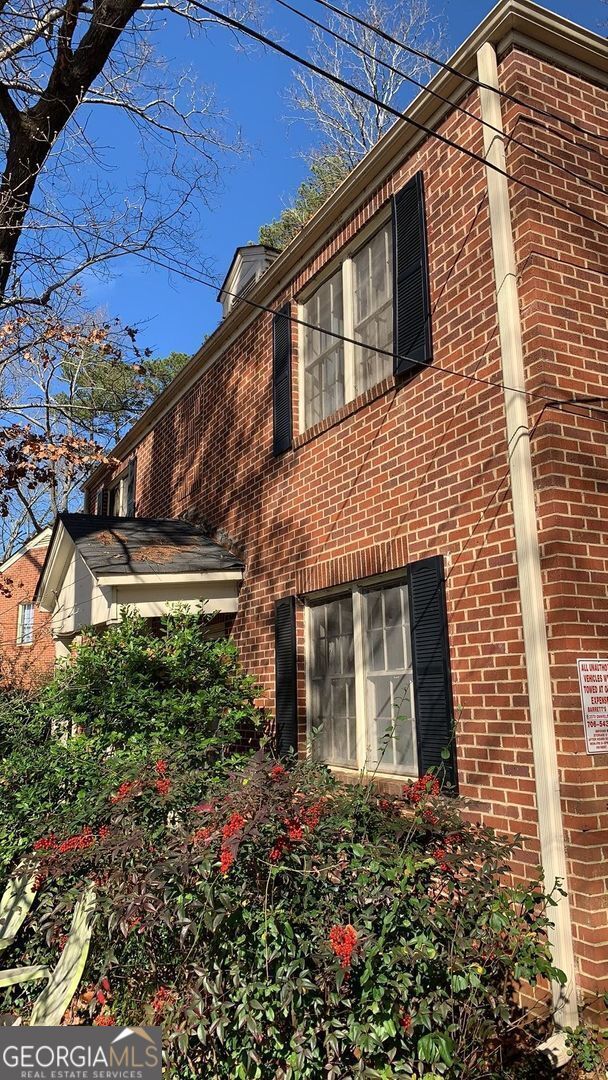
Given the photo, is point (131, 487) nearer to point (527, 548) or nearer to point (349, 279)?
point (349, 279)

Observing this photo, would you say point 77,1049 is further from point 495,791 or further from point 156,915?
point 495,791

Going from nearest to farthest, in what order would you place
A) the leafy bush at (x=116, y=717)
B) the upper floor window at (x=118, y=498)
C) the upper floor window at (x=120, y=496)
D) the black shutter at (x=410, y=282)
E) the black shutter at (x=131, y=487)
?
1. the leafy bush at (x=116, y=717)
2. the black shutter at (x=410, y=282)
3. the black shutter at (x=131, y=487)
4. the upper floor window at (x=120, y=496)
5. the upper floor window at (x=118, y=498)

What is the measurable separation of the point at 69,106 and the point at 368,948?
294 inches

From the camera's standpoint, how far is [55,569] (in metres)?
10.3

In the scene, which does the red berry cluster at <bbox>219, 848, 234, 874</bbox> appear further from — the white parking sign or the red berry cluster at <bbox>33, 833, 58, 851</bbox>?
the white parking sign

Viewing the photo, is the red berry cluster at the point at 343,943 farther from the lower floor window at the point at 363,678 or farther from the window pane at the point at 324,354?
the window pane at the point at 324,354

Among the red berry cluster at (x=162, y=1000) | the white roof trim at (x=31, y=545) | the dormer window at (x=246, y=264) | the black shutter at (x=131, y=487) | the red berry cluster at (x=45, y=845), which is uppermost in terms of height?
the dormer window at (x=246, y=264)

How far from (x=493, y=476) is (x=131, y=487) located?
984 cm

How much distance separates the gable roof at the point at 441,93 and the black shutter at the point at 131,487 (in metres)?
5.33

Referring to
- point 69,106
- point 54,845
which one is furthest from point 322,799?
point 69,106

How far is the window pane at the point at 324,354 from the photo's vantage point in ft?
22.4

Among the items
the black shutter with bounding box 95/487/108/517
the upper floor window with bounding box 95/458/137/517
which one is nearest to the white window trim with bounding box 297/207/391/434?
the upper floor window with bounding box 95/458/137/517

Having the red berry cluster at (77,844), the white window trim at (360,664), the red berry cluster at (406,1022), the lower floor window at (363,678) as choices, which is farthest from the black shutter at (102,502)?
the red berry cluster at (406,1022)

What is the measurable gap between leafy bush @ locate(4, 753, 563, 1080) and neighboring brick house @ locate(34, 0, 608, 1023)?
2.44 feet
